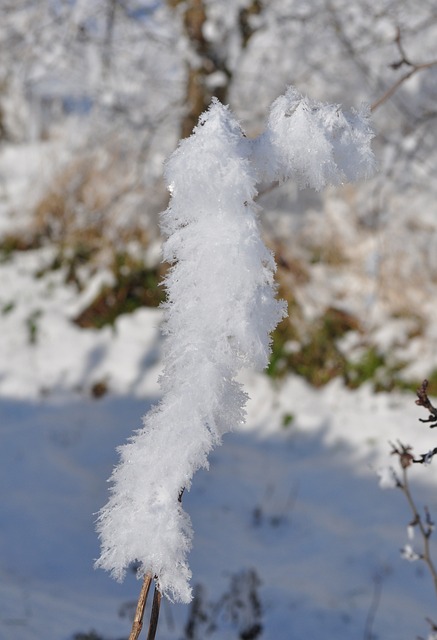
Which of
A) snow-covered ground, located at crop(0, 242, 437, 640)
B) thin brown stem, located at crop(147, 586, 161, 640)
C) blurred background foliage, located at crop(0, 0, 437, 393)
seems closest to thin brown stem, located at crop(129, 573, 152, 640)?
thin brown stem, located at crop(147, 586, 161, 640)

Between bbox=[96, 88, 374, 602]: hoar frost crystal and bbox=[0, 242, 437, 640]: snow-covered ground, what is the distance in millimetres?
1177

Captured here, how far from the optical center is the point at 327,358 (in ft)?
17.0

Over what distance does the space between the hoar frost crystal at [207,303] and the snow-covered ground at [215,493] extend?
46.3 inches

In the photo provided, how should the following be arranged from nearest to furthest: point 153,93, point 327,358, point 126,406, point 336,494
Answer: point 336,494 → point 126,406 → point 327,358 → point 153,93

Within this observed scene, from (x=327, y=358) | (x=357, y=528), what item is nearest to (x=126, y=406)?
(x=327, y=358)

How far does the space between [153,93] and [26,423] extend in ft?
13.8

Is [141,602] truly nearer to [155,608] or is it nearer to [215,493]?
[155,608]

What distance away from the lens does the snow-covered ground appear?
2.48 meters

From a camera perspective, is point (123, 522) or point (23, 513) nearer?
point (123, 522)

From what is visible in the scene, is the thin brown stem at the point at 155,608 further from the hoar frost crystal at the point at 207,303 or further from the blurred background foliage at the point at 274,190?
the blurred background foliage at the point at 274,190

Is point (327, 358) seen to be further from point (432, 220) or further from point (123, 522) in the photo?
point (123, 522)

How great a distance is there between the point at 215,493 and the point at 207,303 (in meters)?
3.25

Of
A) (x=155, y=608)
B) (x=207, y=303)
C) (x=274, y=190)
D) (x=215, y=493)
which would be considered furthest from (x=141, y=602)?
(x=274, y=190)

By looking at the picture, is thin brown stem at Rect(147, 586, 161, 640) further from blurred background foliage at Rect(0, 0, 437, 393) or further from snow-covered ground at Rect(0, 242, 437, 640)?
blurred background foliage at Rect(0, 0, 437, 393)
